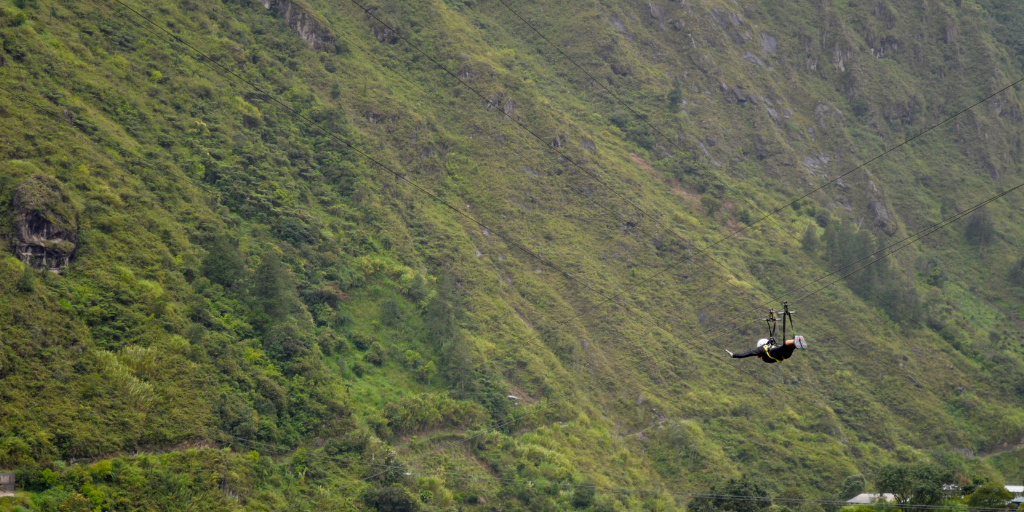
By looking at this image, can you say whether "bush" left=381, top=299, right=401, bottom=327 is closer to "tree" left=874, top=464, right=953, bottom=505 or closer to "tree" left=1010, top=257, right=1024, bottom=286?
"tree" left=874, top=464, right=953, bottom=505

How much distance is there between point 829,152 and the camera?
127m

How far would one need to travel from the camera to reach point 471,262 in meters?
83.5

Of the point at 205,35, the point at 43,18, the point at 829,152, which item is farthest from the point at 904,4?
the point at 43,18

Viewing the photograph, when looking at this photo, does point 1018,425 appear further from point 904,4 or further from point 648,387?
point 904,4

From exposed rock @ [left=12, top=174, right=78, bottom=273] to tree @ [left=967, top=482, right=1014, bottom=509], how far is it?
185 ft

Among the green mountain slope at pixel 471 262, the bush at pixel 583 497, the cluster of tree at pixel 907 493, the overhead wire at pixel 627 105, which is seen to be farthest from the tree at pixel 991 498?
the overhead wire at pixel 627 105

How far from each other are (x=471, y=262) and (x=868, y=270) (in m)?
47.6

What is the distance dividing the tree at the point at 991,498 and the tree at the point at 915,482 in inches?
119

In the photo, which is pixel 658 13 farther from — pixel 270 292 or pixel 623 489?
Result: pixel 270 292

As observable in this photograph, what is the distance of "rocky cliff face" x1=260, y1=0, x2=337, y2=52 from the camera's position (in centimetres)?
10000

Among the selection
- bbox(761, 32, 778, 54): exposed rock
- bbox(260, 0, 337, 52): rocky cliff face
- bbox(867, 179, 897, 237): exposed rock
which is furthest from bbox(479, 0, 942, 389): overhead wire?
bbox(260, 0, 337, 52): rocky cliff face

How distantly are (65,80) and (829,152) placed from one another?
96.5 metres

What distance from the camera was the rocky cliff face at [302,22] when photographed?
100000mm

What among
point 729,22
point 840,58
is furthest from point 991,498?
point 840,58
